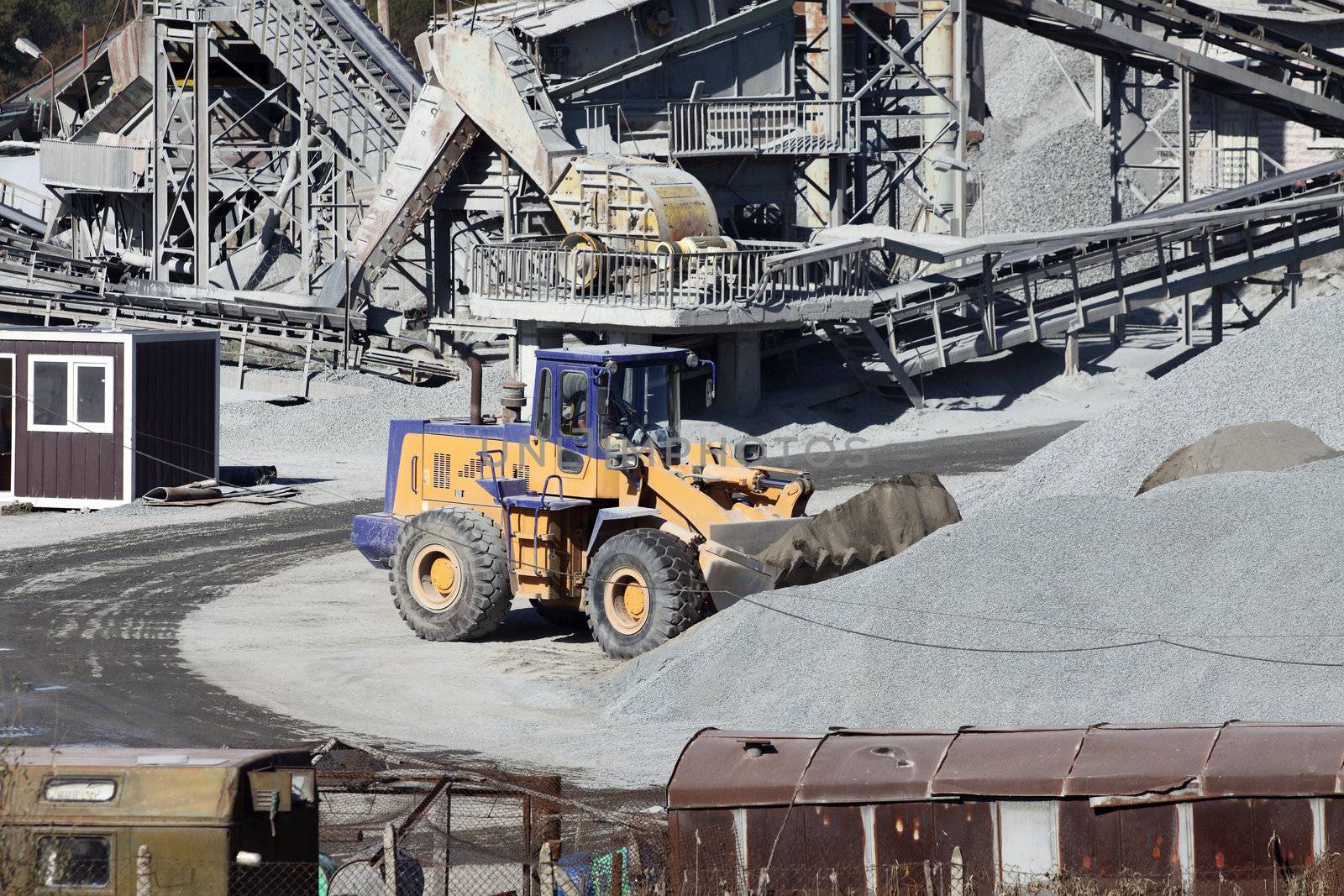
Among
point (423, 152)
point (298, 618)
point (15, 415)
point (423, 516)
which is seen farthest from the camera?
point (423, 152)

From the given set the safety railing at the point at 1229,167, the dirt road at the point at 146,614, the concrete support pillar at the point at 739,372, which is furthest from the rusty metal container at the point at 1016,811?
the safety railing at the point at 1229,167

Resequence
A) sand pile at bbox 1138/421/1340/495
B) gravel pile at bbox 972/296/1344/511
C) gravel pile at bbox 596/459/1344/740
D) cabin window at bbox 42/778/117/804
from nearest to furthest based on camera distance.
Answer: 1. cabin window at bbox 42/778/117/804
2. gravel pile at bbox 596/459/1344/740
3. sand pile at bbox 1138/421/1340/495
4. gravel pile at bbox 972/296/1344/511

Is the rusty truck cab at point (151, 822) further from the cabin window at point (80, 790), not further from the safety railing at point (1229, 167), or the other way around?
the safety railing at point (1229, 167)

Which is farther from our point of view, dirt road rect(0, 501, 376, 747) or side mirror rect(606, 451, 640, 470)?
side mirror rect(606, 451, 640, 470)

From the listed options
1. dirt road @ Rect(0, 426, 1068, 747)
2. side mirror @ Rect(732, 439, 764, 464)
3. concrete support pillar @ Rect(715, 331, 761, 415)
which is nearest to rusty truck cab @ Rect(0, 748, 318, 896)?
dirt road @ Rect(0, 426, 1068, 747)

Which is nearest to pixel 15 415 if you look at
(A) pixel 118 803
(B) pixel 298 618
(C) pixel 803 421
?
(B) pixel 298 618

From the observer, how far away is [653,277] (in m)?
30.2

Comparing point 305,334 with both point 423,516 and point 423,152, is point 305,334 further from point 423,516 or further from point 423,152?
point 423,516

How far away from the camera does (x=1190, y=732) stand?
34.2 feet

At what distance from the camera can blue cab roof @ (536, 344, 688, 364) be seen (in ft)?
57.3

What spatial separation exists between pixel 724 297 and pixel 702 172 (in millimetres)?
6281

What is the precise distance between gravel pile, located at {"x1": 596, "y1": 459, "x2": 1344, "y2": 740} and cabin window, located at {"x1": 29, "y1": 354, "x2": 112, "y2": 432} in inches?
497

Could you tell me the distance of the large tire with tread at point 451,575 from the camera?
58.0 ft

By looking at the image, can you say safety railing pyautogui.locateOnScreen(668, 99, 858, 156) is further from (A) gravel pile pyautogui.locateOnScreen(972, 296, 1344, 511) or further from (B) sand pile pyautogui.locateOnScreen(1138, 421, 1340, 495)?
(B) sand pile pyautogui.locateOnScreen(1138, 421, 1340, 495)
